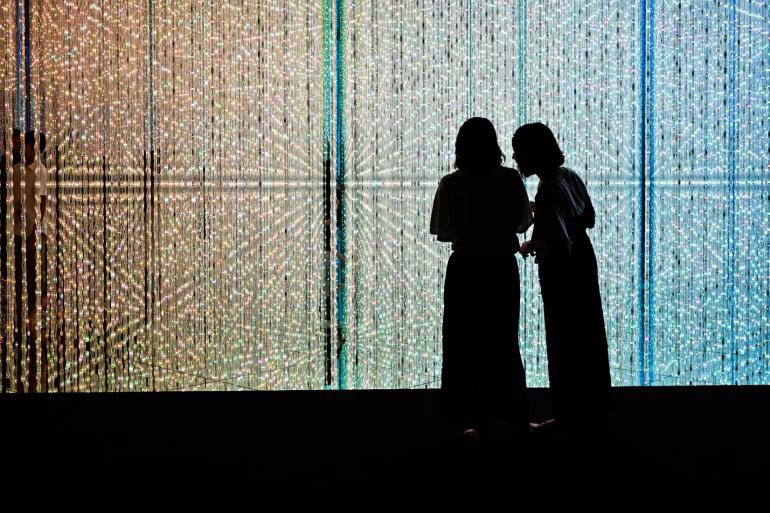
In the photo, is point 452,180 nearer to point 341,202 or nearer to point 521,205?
point 521,205

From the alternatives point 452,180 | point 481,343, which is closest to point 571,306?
point 481,343

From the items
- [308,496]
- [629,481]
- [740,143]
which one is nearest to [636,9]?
[740,143]

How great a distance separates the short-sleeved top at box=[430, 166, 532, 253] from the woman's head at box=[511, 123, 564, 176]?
0.25 feet

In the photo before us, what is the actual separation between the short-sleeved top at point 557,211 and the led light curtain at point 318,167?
893 millimetres

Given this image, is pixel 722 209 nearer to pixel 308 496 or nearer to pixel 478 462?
pixel 478 462

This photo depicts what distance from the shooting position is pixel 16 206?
3.44m

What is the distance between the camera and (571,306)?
2.65 m

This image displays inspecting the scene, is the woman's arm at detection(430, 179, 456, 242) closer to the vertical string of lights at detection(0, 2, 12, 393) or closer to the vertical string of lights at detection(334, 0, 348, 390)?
the vertical string of lights at detection(334, 0, 348, 390)

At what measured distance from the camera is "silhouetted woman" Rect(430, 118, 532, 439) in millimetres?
2564

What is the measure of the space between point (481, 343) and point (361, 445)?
534mm

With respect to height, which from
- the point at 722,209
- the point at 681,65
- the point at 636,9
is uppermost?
the point at 636,9

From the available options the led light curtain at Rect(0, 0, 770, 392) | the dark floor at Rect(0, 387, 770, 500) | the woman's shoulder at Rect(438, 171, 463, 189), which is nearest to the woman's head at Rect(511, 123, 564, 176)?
the woman's shoulder at Rect(438, 171, 463, 189)

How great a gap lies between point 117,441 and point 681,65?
2.84m

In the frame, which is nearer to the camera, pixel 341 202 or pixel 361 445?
pixel 361 445
